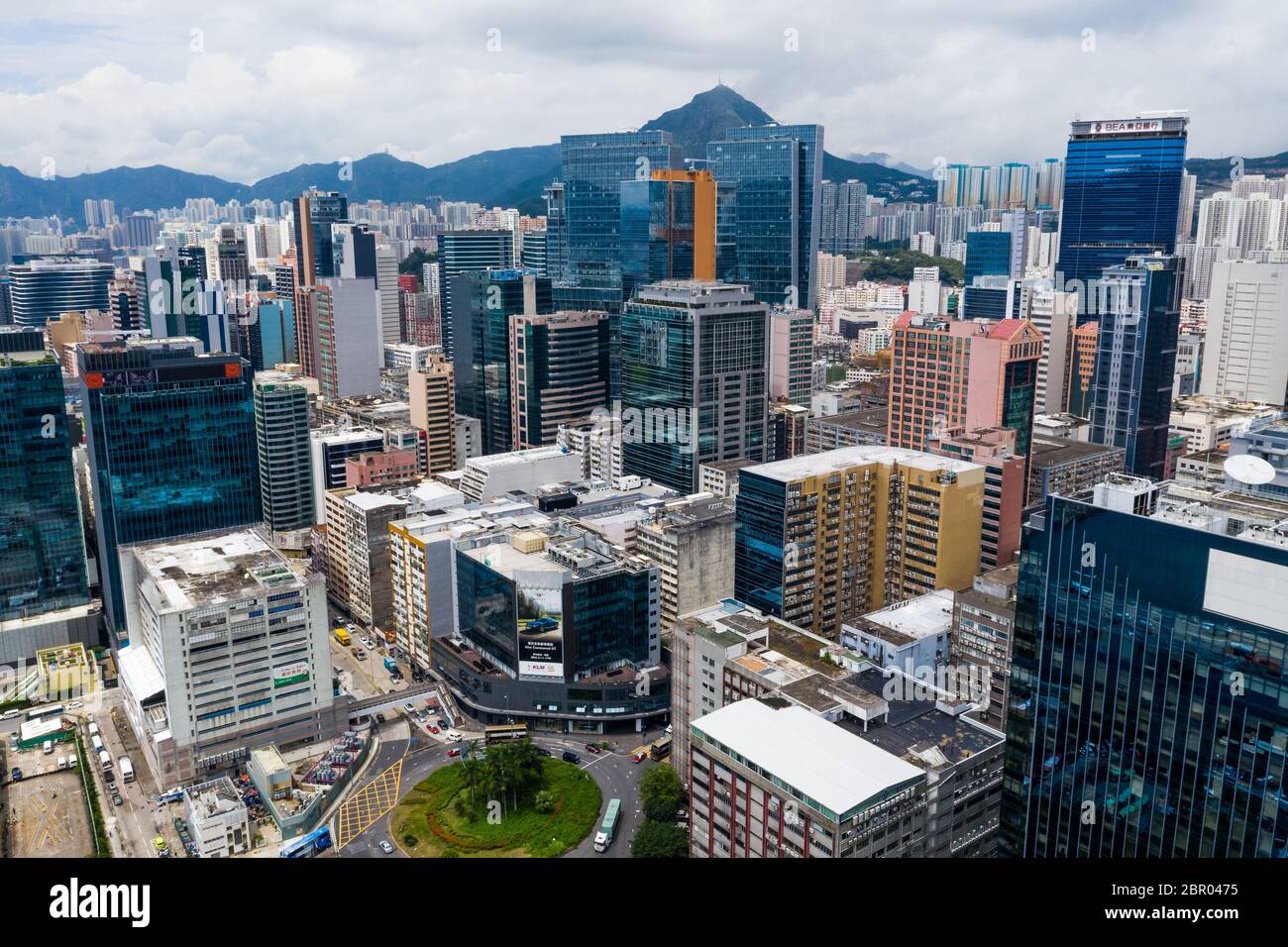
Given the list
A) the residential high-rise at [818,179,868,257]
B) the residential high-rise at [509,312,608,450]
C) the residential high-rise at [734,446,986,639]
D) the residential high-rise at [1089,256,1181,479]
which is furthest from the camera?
the residential high-rise at [818,179,868,257]

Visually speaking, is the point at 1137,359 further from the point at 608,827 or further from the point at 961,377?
the point at 608,827

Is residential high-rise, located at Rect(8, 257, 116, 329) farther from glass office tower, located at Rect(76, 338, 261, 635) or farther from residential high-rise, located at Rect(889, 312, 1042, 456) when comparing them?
residential high-rise, located at Rect(889, 312, 1042, 456)

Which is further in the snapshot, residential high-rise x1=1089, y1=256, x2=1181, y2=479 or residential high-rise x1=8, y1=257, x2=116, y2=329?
residential high-rise x1=8, y1=257, x2=116, y2=329

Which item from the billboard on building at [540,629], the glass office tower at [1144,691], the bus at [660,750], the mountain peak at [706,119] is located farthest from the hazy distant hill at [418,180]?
the glass office tower at [1144,691]

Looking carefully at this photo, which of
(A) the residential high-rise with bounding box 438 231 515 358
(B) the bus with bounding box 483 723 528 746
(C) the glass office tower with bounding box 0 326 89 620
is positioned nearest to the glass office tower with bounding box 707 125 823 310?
(A) the residential high-rise with bounding box 438 231 515 358

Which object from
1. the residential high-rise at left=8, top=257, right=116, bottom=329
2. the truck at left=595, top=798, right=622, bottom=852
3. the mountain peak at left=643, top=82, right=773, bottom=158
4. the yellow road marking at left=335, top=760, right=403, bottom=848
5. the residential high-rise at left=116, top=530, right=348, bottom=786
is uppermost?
the mountain peak at left=643, top=82, right=773, bottom=158

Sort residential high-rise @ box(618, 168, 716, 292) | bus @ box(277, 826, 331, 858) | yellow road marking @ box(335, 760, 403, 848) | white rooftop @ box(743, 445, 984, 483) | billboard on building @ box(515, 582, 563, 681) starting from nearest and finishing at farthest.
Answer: bus @ box(277, 826, 331, 858) → yellow road marking @ box(335, 760, 403, 848) → billboard on building @ box(515, 582, 563, 681) → white rooftop @ box(743, 445, 984, 483) → residential high-rise @ box(618, 168, 716, 292)
